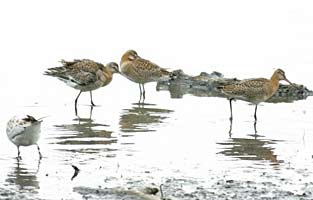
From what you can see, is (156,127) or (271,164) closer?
(271,164)

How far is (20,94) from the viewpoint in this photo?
707 inches

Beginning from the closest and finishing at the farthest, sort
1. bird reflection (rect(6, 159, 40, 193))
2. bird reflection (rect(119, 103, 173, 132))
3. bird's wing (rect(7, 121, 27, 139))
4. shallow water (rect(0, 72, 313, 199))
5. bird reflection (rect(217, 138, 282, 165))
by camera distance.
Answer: bird reflection (rect(6, 159, 40, 193)), shallow water (rect(0, 72, 313, 199)), bird's wing (rect(7, 121, 27, 139)), bird reflection (rect(217, 138, 282, 165)), bird reflection (rect(119, 103, 173, 132))

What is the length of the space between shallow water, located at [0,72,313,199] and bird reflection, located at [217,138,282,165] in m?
0.01

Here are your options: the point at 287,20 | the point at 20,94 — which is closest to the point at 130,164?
the point at 20,94

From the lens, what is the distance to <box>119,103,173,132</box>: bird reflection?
49.7ft

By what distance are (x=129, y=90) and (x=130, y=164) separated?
824cm

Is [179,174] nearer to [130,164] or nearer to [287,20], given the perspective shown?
[130,164]

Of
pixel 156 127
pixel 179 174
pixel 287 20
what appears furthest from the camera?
pixel 287 20

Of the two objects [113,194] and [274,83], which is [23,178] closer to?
[113,194]

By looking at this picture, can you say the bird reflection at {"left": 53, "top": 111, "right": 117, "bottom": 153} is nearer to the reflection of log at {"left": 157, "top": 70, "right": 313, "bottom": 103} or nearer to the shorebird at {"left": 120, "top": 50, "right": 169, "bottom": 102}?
the reflection of log at {"left": 157, "top": 70, "right": 313, "bottom": 103}

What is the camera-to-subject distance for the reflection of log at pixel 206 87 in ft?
62.2

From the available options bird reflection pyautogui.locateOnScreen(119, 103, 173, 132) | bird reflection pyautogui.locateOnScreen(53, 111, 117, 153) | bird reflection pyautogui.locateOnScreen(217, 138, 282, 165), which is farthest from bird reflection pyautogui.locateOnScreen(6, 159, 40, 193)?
bird reflection pyautogui.locateOnScreen(119, 103, 173, 132)

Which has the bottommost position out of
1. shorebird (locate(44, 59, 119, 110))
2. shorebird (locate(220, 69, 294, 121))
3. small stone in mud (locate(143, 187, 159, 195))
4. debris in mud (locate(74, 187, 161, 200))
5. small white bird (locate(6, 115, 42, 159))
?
debris in mud (locate(74, 187, 161, 200))

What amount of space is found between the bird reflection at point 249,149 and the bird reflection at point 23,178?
2.96m
